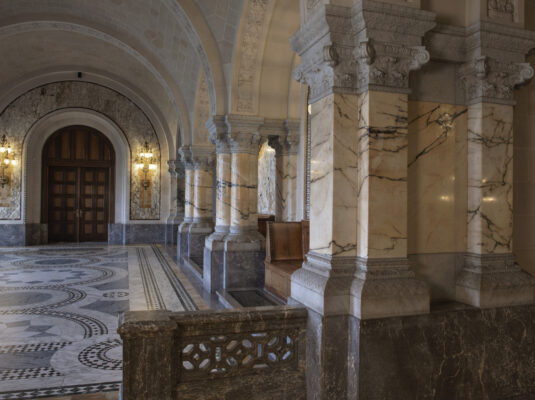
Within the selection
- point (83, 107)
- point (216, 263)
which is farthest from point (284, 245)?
point (83, 107)

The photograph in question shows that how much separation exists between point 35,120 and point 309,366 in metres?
14.6

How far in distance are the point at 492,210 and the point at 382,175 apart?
1.05 meters

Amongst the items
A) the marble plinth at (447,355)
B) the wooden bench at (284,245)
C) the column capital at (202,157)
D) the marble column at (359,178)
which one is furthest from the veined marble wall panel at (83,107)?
the marble plinth at (447,355)

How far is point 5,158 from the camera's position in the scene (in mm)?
14531

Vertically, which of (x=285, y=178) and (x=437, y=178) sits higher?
(x=285, y=178)

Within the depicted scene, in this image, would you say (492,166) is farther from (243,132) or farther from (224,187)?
(224,187)

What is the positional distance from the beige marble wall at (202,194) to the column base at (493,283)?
7884 millimetres

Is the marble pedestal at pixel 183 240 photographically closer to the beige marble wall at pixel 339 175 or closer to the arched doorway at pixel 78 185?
the arched doorway at pixel 78 185

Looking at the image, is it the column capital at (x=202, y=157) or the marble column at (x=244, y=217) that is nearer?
the marble column at (x=244, y=217)

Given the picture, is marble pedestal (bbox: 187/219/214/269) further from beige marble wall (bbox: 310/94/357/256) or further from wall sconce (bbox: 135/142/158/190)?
beige marble wall (bbox: 310/94/357/256)

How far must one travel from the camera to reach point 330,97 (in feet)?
10.2

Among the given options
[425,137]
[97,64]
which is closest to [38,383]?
[425,137]

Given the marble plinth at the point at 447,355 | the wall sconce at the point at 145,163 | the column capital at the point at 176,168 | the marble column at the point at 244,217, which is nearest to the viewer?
the marble plinth at the point at 447,355

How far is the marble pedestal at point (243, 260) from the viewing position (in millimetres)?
7258
